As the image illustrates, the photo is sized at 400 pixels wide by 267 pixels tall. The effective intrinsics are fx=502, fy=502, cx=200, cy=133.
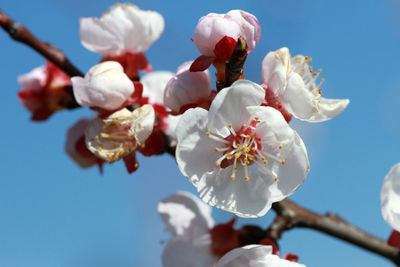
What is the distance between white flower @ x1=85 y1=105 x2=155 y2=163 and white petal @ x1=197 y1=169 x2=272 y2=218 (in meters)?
0.27

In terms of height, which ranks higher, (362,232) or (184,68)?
(184,68)

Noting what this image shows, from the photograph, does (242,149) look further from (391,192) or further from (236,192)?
(391,192)

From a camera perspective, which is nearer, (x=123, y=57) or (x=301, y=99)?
(x=301, y=99)

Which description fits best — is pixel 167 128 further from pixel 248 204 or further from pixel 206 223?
pixel 248 204

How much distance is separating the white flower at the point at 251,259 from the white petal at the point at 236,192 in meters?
0.17

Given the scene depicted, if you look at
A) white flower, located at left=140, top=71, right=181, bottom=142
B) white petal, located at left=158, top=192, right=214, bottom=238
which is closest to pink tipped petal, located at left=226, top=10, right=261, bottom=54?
white flower, located at left=140, top=71, right=181, bottom=142

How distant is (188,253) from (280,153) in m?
0.84

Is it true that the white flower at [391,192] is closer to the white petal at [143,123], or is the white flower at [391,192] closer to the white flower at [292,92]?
the white flower at [292,92]

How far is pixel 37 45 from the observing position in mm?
2049

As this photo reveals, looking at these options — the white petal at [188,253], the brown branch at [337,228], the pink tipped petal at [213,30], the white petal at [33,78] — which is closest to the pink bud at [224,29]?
the pink tipped petal at [213,30]

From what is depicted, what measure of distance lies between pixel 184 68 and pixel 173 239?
875 mm

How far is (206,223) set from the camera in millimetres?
2166

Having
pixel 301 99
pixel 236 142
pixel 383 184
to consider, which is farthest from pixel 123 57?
pixel 383 184

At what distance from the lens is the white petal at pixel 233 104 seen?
1.34 metres
